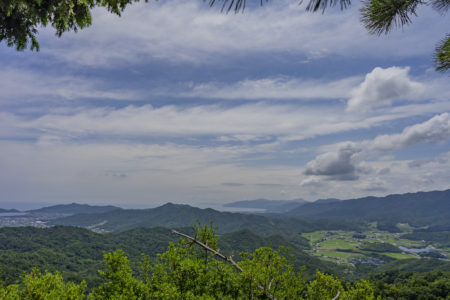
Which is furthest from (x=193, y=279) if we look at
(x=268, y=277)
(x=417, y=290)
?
(x=417, y=290)

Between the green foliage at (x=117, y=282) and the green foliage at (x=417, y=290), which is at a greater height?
the green foliage at (x=117, y=282)

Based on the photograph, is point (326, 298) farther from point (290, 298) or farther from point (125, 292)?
point (125, 292)

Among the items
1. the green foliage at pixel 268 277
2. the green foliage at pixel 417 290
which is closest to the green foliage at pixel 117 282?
the green foliage at pixel 268 277

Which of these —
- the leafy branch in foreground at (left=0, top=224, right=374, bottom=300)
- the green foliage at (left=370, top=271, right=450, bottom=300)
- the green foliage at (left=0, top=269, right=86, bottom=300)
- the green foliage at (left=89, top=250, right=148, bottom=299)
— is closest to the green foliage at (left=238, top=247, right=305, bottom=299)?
the leafy branch in foreground at (left=0, top=224, right=374, bottom=300)

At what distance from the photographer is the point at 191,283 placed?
9.59m

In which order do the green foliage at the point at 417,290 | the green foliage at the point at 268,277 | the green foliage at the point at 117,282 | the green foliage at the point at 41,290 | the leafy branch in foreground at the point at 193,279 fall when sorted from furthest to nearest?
the green foliage at the point at 417,290 < the green foliage at the point at 117,282 < the green foliage at the point at 41,290 < the leafy branch in foreground at the point at 193,279 < the green foliage at the point at 268,277

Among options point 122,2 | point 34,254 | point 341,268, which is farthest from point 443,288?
point 34,254

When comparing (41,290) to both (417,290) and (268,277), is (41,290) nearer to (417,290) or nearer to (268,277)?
(268,277)

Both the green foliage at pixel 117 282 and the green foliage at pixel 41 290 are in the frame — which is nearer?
the green foliage at pixel 41 290

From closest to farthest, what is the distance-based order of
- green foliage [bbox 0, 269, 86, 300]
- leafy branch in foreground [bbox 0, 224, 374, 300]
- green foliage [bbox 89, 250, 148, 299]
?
leafy branch in foreground [bbox 0, 224, 374, 300] < green foliage [bbox 0, 269, 86, 300] < green foliage [bbox 89, 250, 148, 299]

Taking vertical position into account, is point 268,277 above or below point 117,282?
above

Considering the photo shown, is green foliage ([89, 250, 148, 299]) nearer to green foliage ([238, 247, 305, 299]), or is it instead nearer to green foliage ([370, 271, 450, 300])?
green foliage ([238, 247, 305, 299])

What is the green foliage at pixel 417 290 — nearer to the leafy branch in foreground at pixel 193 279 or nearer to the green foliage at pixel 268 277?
the green foliage at pixel 268 277

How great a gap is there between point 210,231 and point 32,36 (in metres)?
10.2
